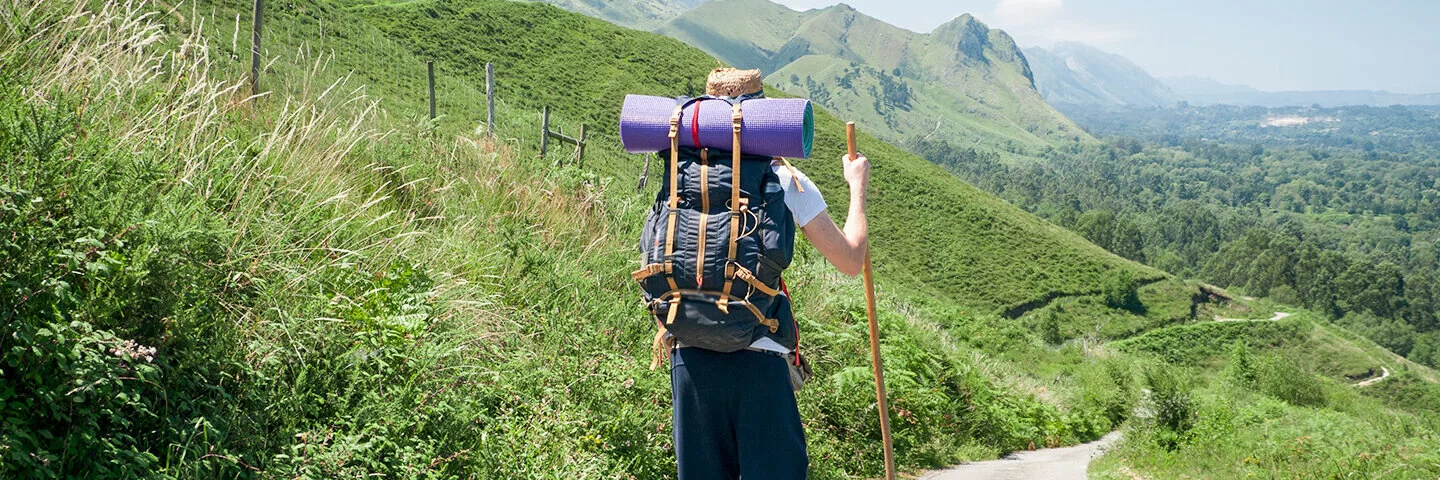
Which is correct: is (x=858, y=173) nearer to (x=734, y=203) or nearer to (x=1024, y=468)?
(x=734, y=203)

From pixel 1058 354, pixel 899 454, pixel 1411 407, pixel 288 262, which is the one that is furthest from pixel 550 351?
pixel 1411 407

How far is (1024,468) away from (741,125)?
6.13m

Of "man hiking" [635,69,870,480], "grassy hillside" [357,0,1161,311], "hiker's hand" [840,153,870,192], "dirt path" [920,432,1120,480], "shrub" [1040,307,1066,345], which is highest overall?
"hiker's hand" [840,153,870,192]

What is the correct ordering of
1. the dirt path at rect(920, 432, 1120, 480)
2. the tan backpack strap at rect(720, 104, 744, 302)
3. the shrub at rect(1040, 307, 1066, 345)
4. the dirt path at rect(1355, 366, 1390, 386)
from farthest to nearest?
1. the dirt path at rect(1355, 366, 1390, 386)
2. the shrub at rect(1040, 307, 1066, 345)
3. the dirt path at rect(920, 432, 1120, 480)
4. the tan backpack strap at rect(720, 104, 744, 302)

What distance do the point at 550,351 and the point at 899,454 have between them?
9.05 ft

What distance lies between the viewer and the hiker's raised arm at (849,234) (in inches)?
92.6

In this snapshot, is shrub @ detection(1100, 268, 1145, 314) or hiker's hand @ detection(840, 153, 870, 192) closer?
hiker's hand @ detection(840, 153, 870, 192)

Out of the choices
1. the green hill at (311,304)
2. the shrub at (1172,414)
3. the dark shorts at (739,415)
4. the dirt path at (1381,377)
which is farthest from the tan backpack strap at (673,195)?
the dirt path at (1381,377)

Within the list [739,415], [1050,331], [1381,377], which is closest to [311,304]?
[739,415]

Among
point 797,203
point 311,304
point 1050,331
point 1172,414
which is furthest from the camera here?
point 1050,331

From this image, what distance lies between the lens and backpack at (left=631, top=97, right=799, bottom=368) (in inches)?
88.6

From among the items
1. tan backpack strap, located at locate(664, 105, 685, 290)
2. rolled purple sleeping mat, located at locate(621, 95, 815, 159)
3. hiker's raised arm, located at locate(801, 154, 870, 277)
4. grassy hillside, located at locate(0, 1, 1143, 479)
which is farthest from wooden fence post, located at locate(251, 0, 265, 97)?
hiker's raised arm, located at locate(801, 154, 870, 277)

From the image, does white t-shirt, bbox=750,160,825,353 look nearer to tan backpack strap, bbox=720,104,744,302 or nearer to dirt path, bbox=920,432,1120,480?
tan backpack strap, bbox=720,104,744,302

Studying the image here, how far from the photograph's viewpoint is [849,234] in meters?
2.43
